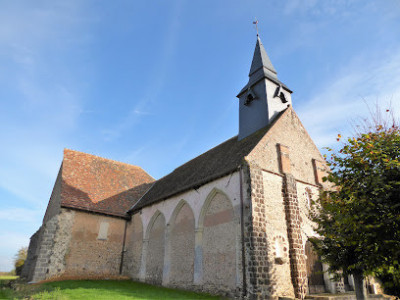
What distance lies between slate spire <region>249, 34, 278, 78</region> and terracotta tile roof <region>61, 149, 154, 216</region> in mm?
13684

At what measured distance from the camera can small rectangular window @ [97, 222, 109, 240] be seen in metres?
19.1

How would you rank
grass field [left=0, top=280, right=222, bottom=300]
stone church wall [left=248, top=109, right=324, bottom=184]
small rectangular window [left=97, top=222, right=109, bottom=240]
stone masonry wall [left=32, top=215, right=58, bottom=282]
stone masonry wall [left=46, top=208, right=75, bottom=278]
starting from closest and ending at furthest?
1. grass field [left=0, top=280, right=222, bottom=300]
2. stone church wall [left=248, top=109, right=324, bottom=184]
3. stone masonry wall [left=32, top=215, right=58, bottom=282]
4. stone masonry wall [left=46, top=208, right=75, bottom=278]
5. small rectangular window [left=97, top=222, right=109, bottom=240]

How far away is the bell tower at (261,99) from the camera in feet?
53.5

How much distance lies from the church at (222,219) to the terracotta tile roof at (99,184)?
9 cm

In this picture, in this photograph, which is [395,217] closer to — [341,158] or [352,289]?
[341,158]

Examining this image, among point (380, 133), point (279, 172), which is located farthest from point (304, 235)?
point (380, 133)

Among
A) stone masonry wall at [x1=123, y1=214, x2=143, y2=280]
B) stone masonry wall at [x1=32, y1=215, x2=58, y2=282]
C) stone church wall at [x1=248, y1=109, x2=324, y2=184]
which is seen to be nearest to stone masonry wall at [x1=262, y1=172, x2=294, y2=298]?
stone church wall at [x1=248, y1=109, x2=324, y2=184]

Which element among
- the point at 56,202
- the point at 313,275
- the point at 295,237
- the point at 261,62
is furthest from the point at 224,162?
the point at 56,202

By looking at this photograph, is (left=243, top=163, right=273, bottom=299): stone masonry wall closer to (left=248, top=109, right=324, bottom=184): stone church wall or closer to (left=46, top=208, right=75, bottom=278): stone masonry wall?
(left=248, top=109, right=324, bottom=184): stone church wall

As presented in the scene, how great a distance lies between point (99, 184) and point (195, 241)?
1140 cm

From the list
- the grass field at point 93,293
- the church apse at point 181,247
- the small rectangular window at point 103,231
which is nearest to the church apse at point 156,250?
the church apse at point 181,247

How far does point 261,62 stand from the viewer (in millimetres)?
18453

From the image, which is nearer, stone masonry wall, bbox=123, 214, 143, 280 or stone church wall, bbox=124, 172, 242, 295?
stone church wall, bbox=124, 172, 242, 295

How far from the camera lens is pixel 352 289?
13.3m
